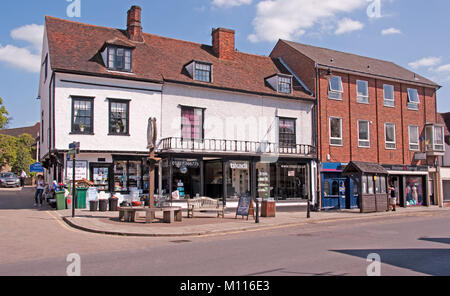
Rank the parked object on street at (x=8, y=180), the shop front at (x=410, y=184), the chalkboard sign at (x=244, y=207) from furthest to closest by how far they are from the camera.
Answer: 1. the parked object on street at (x=8, y=180)
2. the shop front at (x=410, y=184)
3. the chalkboard sign at (x=244, y=207)

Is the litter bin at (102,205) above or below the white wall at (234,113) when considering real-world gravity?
below

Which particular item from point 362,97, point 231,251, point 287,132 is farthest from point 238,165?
point 231,251

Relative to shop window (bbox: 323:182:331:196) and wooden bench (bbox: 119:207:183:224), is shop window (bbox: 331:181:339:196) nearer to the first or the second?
shop window (bbox: 323:182:331:196)

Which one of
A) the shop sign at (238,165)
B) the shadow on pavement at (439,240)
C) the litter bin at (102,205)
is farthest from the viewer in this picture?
the shop sign at (238,165)

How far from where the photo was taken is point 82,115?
20.4 metres

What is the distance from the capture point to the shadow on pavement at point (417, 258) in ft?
25.5

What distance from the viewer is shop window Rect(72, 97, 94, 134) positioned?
2020 centimetres

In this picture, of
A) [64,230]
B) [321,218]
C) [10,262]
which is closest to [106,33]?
[64,230]

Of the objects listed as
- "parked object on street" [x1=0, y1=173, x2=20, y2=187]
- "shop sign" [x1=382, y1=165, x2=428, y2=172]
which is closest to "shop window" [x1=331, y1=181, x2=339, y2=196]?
"shop sign" [x1=382, y1=165, x2=428, y2=172]

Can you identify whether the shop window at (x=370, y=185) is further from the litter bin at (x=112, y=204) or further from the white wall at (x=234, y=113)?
the litter bin at (x=112, y=204)

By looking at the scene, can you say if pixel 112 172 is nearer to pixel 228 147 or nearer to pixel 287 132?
pixel 228 147

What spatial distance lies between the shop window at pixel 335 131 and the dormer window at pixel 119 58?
13.3 metres

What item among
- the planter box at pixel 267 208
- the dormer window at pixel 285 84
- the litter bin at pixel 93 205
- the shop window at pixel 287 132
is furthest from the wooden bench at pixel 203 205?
the dormer window at pixel 285 84
